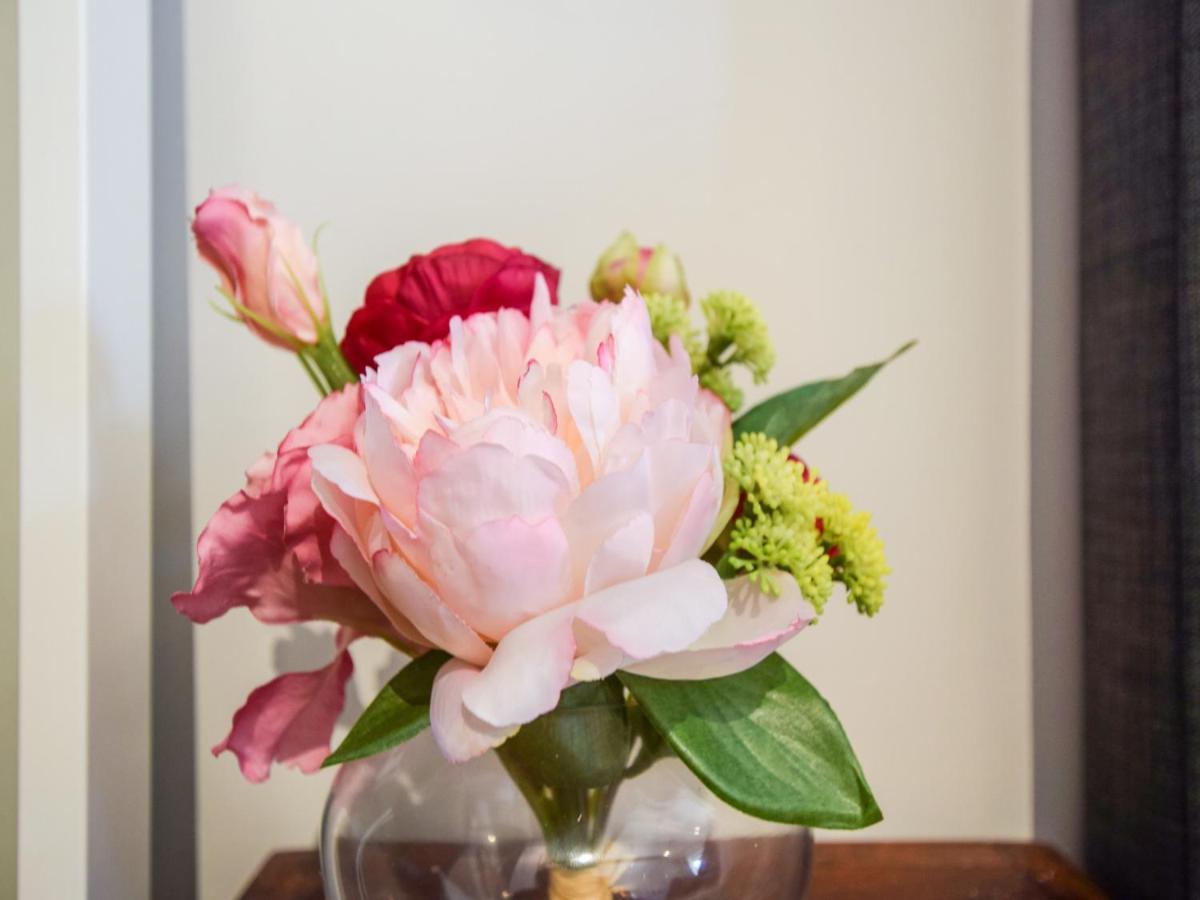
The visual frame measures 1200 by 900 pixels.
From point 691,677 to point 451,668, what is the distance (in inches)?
4.0

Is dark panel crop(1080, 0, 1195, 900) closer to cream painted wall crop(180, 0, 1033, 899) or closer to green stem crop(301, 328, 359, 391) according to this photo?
cream painted wall crop(180, 0, 1033, 899)

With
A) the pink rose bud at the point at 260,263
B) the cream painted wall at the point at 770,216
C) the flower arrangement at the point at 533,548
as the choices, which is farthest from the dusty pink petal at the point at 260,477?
the cream painted wall at the point at 770,216

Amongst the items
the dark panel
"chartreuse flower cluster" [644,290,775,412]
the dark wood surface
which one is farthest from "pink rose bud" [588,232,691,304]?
the dark wood surface

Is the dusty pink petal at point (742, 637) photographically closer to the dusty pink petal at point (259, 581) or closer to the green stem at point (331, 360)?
the dusty pink petal at point (259, 581)

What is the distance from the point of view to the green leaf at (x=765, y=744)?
333 millimetres

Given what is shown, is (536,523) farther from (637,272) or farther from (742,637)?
(637,272)

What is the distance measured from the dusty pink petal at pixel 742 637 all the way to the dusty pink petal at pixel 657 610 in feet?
0.13

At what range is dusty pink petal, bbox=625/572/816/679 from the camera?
0.33 meters

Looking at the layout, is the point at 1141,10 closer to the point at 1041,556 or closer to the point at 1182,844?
the point at 1041,556

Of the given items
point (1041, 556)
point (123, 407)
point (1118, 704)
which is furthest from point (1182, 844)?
point (123, 407)

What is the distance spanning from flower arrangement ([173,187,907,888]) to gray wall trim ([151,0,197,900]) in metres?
0.36

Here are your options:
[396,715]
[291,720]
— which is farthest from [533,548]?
[291,720]

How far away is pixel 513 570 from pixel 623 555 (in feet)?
0.14

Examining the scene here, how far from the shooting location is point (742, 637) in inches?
13.6
